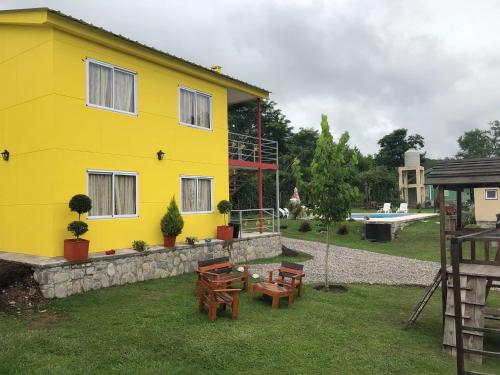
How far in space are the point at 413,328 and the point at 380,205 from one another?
34.9 meters

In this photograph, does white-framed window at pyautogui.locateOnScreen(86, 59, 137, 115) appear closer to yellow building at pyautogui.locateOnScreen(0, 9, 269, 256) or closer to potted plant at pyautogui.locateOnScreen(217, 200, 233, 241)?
yellow building at pyautogui.locateOnScreen(0, 9, 269, 256)

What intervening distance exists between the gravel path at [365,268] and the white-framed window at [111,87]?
6.64 metres

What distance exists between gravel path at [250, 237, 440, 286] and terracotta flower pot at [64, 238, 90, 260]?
17.1ft

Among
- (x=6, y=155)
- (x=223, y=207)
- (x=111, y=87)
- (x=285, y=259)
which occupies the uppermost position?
(x=111, y=87)

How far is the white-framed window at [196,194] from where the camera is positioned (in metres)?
13.7

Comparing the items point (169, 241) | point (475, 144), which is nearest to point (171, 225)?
point (169, 241)

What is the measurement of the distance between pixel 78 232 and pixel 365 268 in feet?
32.3

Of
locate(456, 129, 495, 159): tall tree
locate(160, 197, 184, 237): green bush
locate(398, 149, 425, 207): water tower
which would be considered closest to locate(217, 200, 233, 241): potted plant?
locate(160, 197, 184, 237): green bush

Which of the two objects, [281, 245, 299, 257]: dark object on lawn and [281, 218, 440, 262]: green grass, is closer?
[281, 245, 299, 257]: dark object on lawn

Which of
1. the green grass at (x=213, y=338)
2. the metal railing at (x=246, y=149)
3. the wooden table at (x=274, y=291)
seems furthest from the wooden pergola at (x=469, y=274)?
the metal railing at (x=246, y=149)

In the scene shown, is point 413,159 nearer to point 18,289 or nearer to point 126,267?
point 126,267

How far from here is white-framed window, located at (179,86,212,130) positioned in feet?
45.4

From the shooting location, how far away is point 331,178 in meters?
10.8

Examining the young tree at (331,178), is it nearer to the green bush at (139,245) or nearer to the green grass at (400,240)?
the green bush at (139,245)
